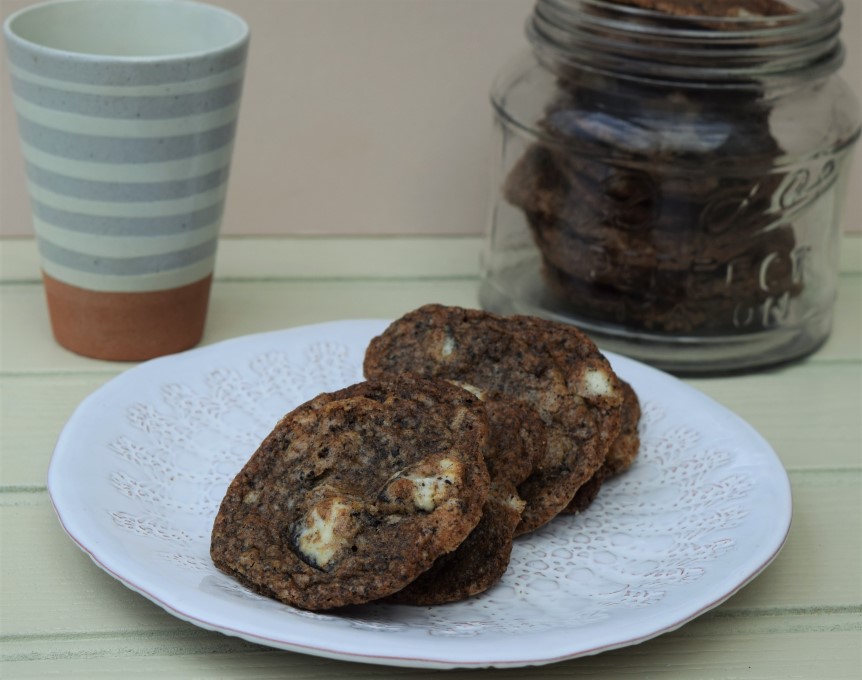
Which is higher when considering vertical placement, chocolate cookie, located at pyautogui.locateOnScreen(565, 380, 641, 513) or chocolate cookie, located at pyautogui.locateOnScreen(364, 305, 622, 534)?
chocolate cookie, located at pyautogui.locateOnScreen(364, 305, 622, 534)

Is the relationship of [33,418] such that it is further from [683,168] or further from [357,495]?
[683,168]

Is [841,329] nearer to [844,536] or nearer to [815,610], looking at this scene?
[844,536]

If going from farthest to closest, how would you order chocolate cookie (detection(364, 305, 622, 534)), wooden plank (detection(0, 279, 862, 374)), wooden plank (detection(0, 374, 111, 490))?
wooden plank (detection(0, 279, 862, 374)) < wooden plank (detection(0, 374, 111, 490)) < chocolate cookie (detection(364, 305, 622, 534))

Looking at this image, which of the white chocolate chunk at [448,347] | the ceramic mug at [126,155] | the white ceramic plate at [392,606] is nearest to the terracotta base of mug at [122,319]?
the ceramic mug at [126,155]

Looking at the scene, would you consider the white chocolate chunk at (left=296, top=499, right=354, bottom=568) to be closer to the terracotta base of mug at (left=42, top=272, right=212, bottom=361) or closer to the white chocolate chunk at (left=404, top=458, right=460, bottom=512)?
the white chocolate chunk at (left=404, top=458, right=460, bottom=512)

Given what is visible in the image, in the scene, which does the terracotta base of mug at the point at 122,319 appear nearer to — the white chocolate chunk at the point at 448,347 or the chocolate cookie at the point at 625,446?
the white chocolate chunk at the point at 448,347

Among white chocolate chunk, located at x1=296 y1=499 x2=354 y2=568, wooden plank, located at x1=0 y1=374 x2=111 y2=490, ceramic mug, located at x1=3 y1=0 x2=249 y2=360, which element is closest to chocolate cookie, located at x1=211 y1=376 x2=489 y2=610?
white chocolate chunk, located at x1=296 y1=499 x2=354 y2=568

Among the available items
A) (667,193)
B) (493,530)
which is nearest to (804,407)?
(667,193)

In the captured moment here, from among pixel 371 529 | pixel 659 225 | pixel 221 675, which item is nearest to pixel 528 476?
pixel 371 529
